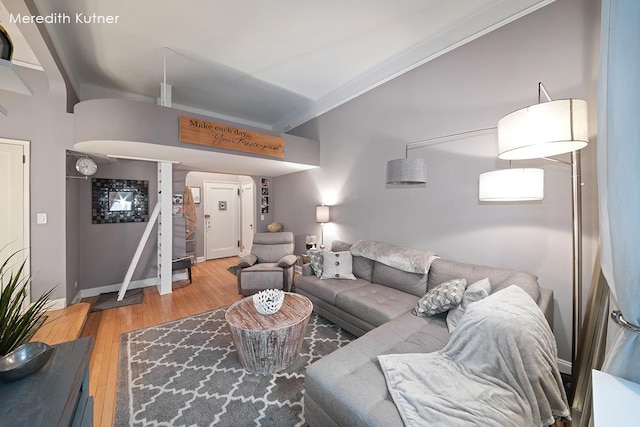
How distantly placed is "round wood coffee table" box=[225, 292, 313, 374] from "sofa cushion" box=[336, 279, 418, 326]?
0.56m

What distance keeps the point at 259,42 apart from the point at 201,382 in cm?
343

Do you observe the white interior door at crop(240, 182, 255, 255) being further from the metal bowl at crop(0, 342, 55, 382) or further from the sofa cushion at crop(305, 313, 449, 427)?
the metal bowl at crop(0, 342, 55, 382)

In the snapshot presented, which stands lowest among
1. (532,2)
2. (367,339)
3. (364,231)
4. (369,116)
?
(367,339)

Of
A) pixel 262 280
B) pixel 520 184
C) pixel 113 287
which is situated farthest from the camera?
pixel 113 287

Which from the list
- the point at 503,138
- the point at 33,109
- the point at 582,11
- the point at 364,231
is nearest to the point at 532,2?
the point at 582,11

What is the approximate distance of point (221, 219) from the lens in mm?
6363

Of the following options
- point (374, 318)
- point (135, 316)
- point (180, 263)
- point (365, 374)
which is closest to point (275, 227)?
point (180, 263)

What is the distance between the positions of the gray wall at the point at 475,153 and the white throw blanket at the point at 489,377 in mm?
959

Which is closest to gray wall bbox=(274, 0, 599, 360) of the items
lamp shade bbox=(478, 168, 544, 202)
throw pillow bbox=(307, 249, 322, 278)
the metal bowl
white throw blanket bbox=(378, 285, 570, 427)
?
lamp shade bbox=(478, 168, 544, 202)

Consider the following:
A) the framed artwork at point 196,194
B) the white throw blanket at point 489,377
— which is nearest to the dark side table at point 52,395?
the white throw blanket at point 489,377

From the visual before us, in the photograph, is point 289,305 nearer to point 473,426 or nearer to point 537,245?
point 473,426

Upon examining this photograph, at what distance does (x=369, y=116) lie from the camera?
11.4 ft

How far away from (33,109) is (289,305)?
365cm

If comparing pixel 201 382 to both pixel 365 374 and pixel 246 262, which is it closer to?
pixel 365 374
